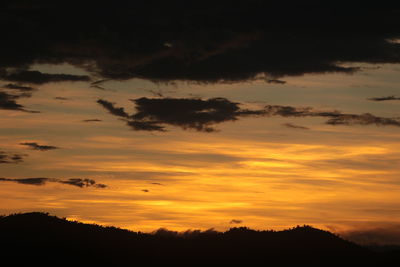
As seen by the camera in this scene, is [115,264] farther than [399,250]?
No

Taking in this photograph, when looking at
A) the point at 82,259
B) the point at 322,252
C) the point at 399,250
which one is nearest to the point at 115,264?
the point at 82,259

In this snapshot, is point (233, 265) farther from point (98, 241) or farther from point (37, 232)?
point (37, 232)

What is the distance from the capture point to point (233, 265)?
12312cm

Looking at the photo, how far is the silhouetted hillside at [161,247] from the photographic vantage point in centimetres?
11625

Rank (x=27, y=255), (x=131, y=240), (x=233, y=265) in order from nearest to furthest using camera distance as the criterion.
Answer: (x=27, y=255) → (x=233, y=265) → (x=131, y=240)

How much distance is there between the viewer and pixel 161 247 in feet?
429

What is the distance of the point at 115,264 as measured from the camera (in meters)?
118

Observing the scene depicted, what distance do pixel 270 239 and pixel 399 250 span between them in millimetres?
23328

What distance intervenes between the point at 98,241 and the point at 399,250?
2079 inches

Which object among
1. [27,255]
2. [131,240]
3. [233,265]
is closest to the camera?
[27,255]

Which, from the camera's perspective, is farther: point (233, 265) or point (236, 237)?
point (236, 237)

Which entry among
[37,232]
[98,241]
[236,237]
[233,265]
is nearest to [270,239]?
[236,237]

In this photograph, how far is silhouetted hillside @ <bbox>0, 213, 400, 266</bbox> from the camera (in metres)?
116

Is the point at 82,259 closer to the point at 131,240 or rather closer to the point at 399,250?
the point at 131,240
